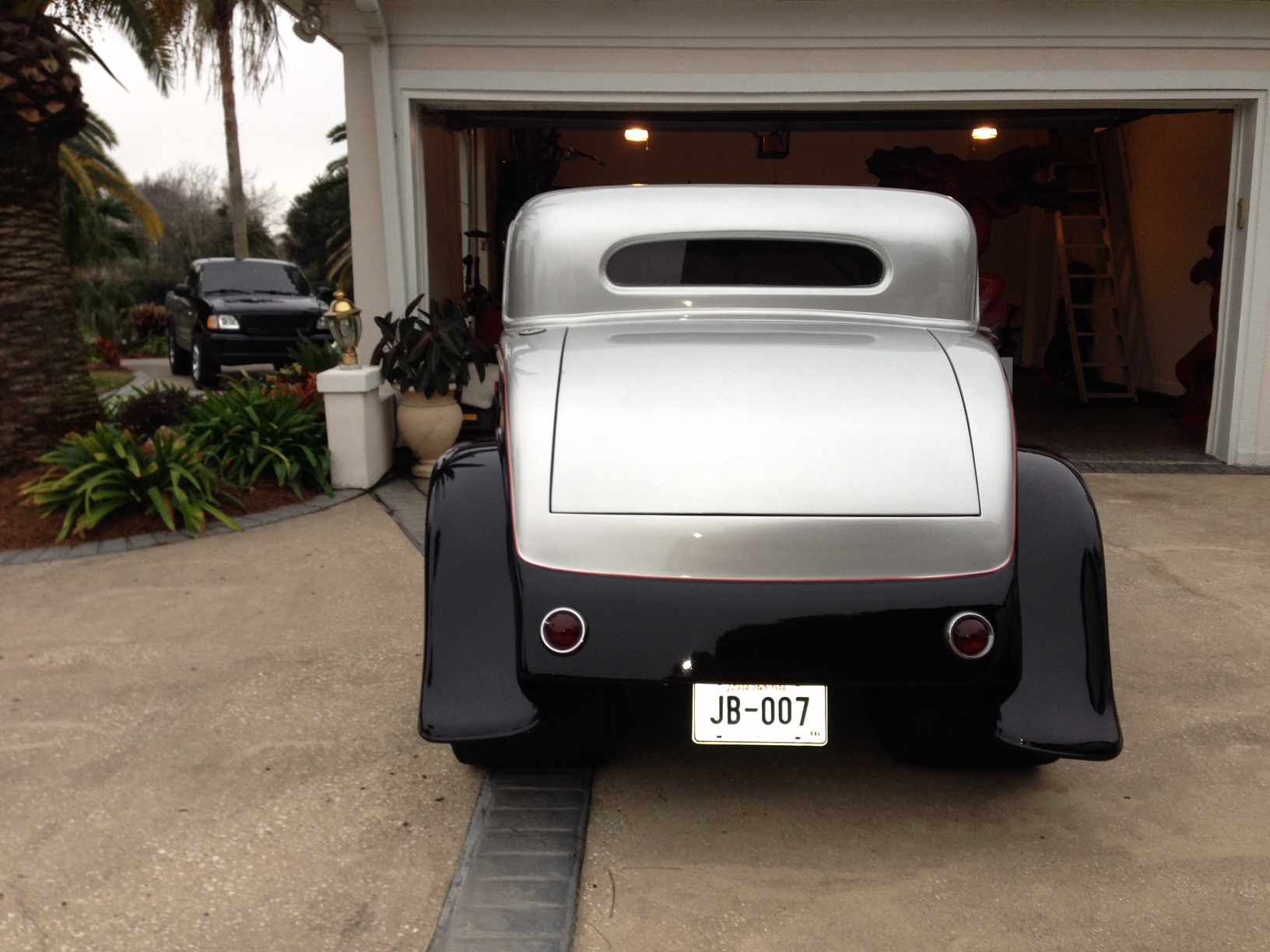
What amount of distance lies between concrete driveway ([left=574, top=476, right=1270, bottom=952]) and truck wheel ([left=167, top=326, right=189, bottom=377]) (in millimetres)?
13585

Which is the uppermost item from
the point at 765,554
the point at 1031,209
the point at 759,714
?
the point at 1031,209

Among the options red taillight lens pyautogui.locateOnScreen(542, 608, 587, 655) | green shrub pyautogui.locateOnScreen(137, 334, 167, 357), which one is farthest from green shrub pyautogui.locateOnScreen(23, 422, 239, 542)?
green shrub pyautogui.locateOnScreen(137, 334, 167, 357)

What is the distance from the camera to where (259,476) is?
6840 millimetres

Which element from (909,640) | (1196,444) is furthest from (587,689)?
(1196,444)

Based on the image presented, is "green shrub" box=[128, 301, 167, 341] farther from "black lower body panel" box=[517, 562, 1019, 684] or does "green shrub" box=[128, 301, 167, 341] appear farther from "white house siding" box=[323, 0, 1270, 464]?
"black lower body panel" box=[517, 562, 1019, 684]

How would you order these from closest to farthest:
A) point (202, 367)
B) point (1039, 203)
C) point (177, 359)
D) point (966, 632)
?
point (966, 632), point (1039, 203), point (202, 367), point (177, 359)

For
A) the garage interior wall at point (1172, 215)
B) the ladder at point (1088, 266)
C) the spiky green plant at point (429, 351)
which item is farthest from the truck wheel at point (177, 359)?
the garage interior wall at point (1172, 215)

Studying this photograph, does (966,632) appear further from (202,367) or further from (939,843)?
(202,367)

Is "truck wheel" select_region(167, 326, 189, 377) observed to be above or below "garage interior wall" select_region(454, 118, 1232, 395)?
below

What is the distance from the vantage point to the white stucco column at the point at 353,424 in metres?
6.69

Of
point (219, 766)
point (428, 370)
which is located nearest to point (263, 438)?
point (428, 370)

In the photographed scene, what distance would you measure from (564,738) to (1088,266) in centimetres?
1134

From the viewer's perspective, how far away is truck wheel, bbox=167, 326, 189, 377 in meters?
15.3

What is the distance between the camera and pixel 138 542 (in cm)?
577
